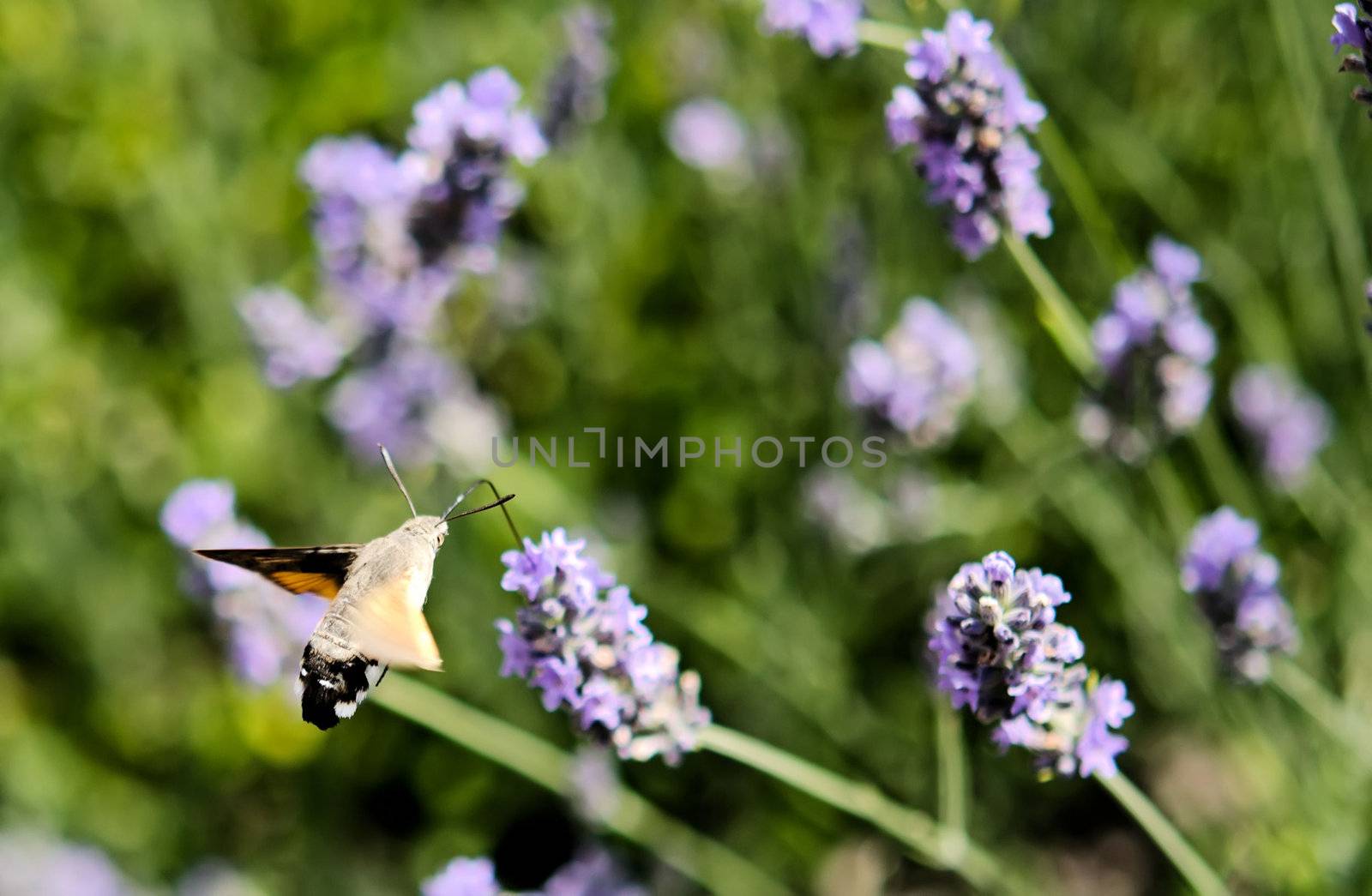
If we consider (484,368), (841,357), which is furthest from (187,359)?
(841,357)

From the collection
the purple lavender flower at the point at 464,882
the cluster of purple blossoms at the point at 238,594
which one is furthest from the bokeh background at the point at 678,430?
the purple lavender flower at the point at 464,882

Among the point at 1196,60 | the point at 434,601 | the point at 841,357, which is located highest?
the point at 1196,60

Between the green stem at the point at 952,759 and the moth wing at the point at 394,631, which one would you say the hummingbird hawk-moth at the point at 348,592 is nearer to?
the moth wing at the point at 394,631

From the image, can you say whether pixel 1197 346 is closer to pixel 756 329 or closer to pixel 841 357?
pixel 841 357

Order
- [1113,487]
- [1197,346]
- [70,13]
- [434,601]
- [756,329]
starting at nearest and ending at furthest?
1. [1197,346]
2. [1113,487]
3. [434,601]
4. [756,329]
5. [70,13]

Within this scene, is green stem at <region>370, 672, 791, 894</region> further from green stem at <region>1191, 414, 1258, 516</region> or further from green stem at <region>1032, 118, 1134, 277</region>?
green stem at <region>1032, 118, 1134, 277</region>

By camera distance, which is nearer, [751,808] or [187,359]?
[751,808]
